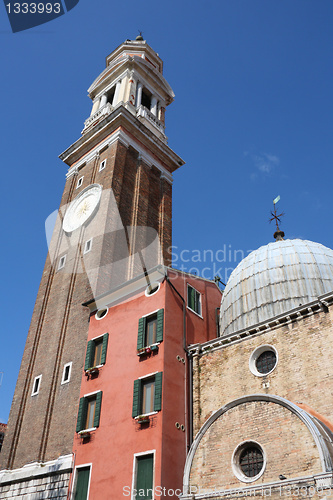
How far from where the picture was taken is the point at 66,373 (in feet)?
81.8

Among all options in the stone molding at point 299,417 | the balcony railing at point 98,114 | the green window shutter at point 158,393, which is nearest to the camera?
the stone molding at point 299,417

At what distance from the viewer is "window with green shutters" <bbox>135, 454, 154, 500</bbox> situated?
17.1 m

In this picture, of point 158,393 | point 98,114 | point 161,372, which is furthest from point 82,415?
point 98,114

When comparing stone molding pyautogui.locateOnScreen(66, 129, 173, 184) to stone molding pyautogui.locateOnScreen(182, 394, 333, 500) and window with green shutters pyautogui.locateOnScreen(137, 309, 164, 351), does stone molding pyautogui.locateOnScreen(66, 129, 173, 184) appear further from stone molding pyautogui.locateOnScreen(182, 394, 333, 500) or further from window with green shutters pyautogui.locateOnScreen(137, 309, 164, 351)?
stone molding pyautogui.locateOnScreen(182, 394, 333, 500)

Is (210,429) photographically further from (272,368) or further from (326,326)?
(326,326)

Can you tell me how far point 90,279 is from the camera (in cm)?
2800

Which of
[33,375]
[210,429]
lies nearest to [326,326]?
[210,429]

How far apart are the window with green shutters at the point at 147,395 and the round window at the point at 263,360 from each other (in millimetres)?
3851

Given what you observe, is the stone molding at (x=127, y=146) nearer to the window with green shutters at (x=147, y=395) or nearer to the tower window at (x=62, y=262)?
the tower window at (x=62, y=262)

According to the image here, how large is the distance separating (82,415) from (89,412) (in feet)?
1.16

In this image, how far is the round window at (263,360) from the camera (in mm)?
18547

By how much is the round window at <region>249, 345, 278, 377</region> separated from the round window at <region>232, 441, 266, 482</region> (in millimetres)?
3188

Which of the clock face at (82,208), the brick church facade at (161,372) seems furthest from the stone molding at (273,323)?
the clock face at (82,208)

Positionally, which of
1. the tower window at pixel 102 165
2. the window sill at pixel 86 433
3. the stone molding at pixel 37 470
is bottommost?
the stone molding at pixel 37 470
